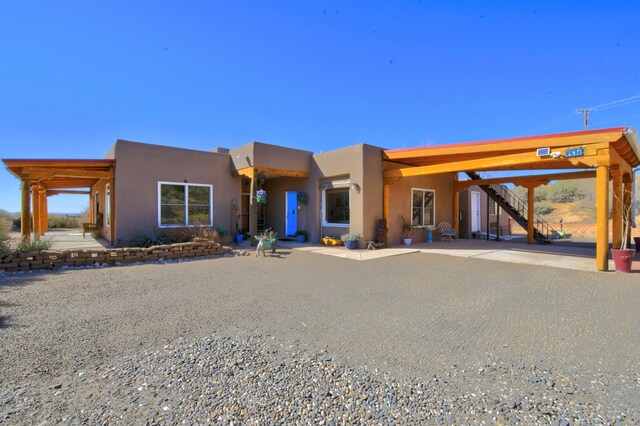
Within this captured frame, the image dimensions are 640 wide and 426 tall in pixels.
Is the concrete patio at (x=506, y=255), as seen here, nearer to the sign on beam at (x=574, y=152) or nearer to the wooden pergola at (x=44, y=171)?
Result: the sign on beam at (x=574, y=152)

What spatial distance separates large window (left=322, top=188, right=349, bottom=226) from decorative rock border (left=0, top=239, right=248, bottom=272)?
3.97 metres

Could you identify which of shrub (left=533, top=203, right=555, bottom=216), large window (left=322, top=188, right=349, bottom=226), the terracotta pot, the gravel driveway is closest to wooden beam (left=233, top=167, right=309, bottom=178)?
large window (left=322, top=188, right=349, bottom=226)

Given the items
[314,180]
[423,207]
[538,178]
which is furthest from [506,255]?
[314,180]

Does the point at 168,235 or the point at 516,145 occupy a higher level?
the point at 516,145

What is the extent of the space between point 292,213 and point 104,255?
756 cm

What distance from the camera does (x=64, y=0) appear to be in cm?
685

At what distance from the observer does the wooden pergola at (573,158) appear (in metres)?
6.93

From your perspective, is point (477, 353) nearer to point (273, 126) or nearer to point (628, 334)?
point (628, 334)

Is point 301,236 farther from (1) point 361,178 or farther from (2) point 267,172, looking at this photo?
(1) point 361,178

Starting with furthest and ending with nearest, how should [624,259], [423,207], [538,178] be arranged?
[423,207] → [538,178] → [624,259]

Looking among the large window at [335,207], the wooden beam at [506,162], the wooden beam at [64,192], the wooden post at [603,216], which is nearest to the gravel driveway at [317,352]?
the wooden post at [603,216]

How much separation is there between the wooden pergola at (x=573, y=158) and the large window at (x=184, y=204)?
22.8ft

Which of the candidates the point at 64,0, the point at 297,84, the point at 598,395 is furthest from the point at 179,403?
the point at 297,84

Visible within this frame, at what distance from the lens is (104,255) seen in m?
7.57
